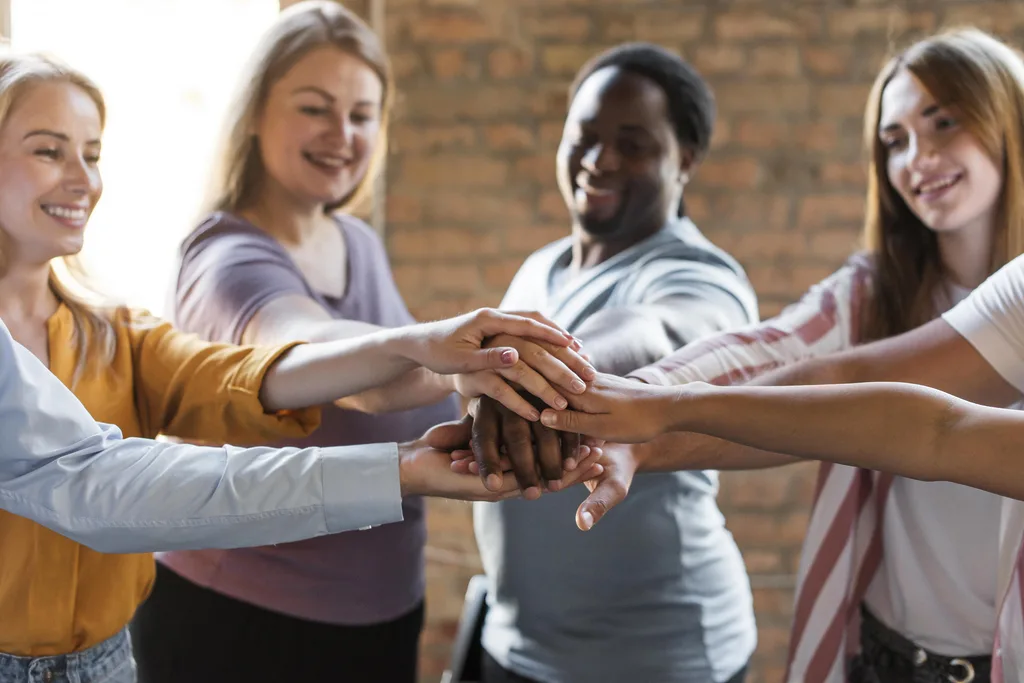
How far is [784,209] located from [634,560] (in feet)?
5.33

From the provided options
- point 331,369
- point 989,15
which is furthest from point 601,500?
point 989,15

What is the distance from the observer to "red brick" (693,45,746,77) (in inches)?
111

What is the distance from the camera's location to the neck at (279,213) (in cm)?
175

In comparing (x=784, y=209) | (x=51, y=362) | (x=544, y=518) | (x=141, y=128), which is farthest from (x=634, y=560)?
(x=141, y=128)

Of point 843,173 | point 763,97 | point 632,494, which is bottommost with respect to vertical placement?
point 632,494

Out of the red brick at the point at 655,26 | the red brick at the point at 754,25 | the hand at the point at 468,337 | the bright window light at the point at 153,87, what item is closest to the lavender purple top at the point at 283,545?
the hand at the point at 468,337

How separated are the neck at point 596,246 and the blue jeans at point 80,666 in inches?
36.7

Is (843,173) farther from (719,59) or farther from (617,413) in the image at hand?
(617,413)

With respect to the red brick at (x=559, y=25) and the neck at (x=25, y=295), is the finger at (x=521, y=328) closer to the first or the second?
the neck at (x=25, y=295)

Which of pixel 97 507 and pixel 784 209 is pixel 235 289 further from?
pixel 784 209

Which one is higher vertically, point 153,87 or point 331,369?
point 153,87

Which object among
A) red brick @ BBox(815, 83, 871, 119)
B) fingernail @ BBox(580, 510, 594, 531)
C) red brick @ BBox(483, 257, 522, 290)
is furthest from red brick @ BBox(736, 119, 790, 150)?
fingernail @ BBox(580, 510, 594, 531)

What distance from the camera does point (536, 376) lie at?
1295 mm

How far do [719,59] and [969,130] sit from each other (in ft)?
4.77
